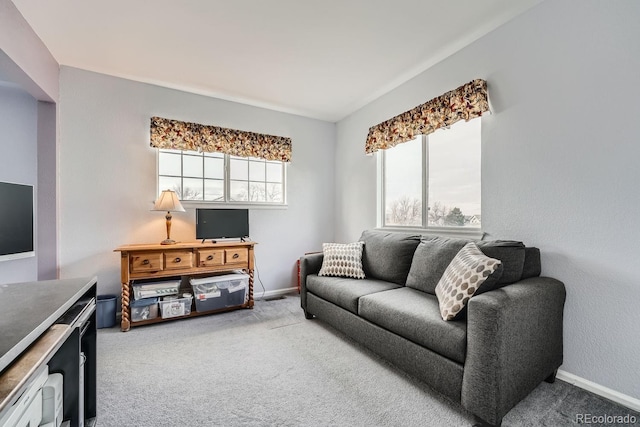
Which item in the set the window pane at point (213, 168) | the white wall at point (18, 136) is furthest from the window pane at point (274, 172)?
the white wall at point (18, 136)

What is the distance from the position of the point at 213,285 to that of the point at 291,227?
1.34 m

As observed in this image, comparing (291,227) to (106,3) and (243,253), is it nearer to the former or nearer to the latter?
(243,253)

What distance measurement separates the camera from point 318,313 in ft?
9.07

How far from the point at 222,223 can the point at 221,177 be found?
2.08 feet

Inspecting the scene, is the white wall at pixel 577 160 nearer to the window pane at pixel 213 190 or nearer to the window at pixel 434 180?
the window at pixel 434 180

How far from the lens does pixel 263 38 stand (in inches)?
93.6

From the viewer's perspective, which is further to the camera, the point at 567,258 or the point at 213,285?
the point at 213,285

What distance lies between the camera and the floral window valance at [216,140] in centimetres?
312

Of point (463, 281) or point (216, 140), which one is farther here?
point (216, 140)

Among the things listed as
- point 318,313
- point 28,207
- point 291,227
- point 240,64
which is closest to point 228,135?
point 240,64

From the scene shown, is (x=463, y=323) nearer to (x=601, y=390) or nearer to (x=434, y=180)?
(x=601, y=390)

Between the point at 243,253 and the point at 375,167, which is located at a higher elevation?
the point at 375,167

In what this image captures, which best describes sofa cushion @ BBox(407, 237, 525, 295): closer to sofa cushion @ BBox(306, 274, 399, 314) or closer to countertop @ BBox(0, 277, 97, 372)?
sofa cushion @ BBox(306, 274, 399, 314)

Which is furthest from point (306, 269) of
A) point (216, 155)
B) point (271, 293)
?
point (216, 155)
